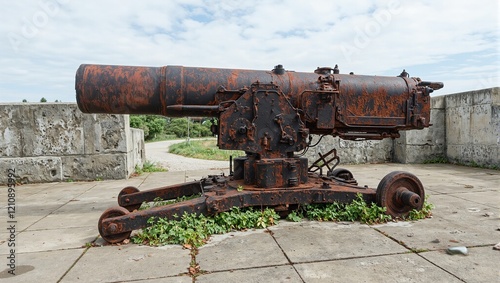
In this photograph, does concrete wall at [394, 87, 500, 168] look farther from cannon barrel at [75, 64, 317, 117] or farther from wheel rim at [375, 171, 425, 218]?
cannon barrel at [75, 64, 317, 117]

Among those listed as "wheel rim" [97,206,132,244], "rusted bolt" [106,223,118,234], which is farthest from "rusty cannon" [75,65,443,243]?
"rusted bolt" [106,223,118,234]

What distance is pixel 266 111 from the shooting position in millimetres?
3883

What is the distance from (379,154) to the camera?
10.4 m

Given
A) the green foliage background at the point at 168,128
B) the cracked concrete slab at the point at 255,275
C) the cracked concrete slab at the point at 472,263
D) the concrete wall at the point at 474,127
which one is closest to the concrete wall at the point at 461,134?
the concrete wall at the point at 474,127

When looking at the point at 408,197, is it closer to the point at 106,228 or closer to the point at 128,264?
the point at 128,264

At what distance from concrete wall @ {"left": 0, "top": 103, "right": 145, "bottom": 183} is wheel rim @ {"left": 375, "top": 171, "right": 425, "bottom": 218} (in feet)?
19.1

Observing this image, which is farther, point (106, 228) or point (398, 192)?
point (398, 192)

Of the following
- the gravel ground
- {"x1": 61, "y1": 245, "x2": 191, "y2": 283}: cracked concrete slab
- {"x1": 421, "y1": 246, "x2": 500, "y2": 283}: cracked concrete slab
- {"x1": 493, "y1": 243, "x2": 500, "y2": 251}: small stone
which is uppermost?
{"x1": 493, "y1": 243, "x2": 500, "y2": 251}: small stone

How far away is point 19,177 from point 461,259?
8.23 metres

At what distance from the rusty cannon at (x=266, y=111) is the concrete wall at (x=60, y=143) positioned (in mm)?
4030

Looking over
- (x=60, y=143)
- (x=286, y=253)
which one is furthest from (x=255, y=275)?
(x=60, y=143)

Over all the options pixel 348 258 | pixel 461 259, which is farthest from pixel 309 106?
pixel 461 259

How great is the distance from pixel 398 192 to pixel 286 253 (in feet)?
5.63

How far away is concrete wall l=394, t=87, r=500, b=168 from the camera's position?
8500 mm
